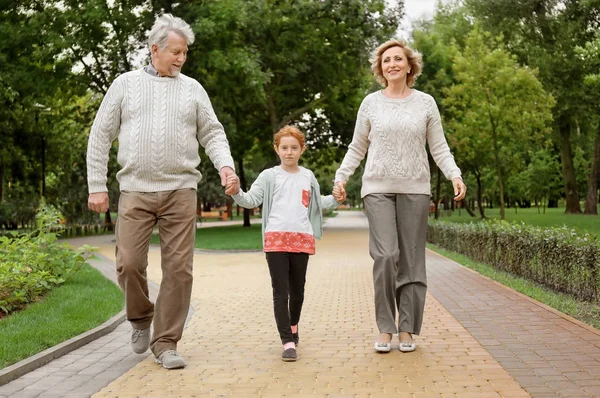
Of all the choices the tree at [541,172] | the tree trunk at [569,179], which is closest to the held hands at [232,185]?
the tree trunk at [569,179]

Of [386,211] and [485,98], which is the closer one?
[386,211]

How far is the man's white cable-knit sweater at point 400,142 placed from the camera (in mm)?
5148

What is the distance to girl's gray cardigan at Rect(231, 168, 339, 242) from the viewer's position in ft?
16.5

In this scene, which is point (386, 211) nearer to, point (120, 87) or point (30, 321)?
point (120, 87)

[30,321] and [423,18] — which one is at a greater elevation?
[423,18]

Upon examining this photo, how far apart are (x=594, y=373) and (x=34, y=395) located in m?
3.41

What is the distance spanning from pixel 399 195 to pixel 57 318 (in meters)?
3.62

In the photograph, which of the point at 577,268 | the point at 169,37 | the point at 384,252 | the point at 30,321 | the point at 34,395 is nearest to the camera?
the point at 34,395

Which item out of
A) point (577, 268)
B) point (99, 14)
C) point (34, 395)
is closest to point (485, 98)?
point (99, 14)

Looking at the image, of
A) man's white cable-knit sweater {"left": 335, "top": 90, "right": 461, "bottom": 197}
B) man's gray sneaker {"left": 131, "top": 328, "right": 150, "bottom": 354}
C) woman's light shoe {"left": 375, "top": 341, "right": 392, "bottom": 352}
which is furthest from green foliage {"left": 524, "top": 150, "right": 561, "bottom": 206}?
man's gray sneaker {"left": 131, "top": 328, "right": 150, "bottom": 354}

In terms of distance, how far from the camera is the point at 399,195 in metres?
5.18

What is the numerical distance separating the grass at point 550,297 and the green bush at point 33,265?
5692mm

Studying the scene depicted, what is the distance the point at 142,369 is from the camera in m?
4.78

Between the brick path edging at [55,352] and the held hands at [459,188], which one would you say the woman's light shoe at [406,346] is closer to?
the held hands at [459,188]
